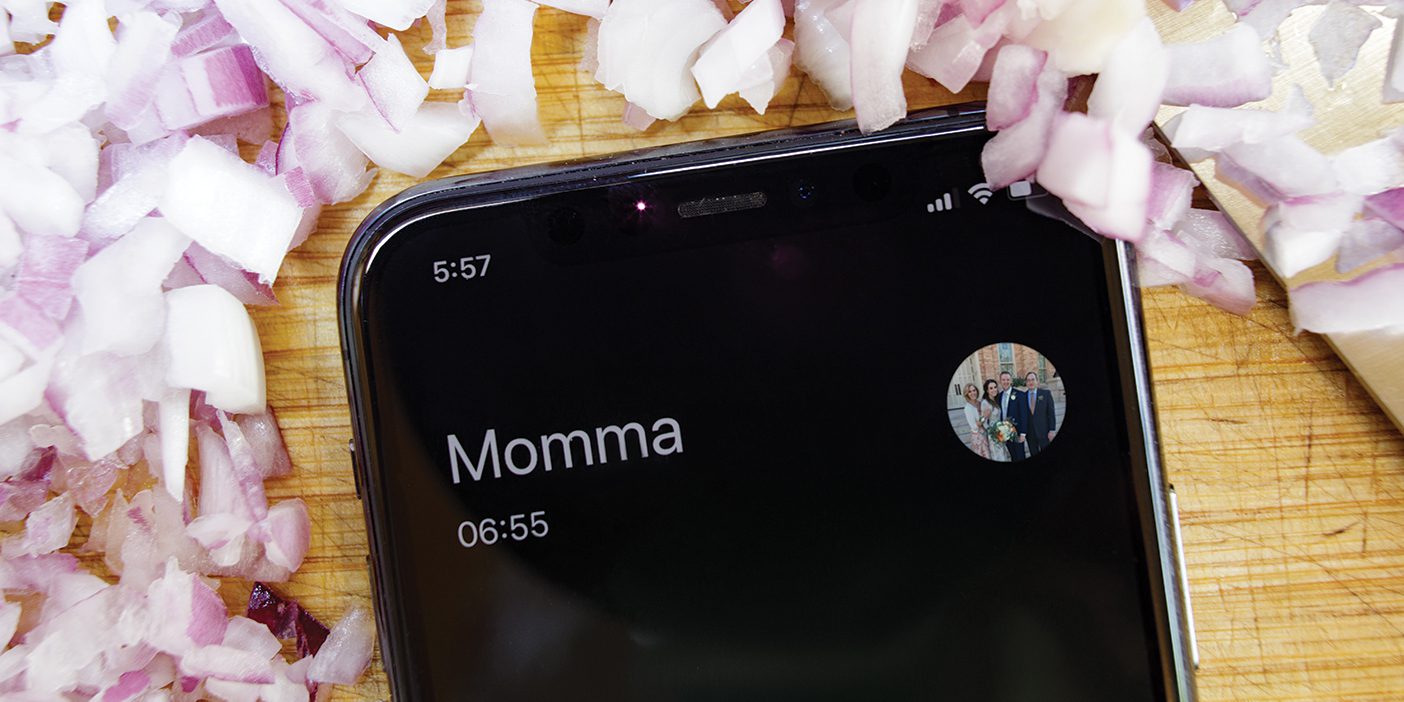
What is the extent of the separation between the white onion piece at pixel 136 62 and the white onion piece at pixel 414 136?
9 cm

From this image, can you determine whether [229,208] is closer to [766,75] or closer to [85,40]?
[85,40]

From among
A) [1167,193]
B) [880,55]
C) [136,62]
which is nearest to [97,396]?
[136,62]

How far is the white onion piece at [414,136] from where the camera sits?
48 cm

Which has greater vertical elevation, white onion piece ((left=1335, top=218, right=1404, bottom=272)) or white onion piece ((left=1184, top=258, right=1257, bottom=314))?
white onion piece ((left=1335, top=218, right=1404, bottom=272))

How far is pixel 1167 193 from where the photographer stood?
46 cm

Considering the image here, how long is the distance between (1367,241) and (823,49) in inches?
10.4

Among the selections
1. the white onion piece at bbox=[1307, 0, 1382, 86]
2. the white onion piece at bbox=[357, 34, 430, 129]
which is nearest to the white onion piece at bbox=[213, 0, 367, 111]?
the white onion piece at bbox=[357, 34, 430, 129]

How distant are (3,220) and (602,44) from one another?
A: 0.93 ft

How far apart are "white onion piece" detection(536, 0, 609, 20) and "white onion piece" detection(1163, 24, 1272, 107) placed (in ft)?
0.84

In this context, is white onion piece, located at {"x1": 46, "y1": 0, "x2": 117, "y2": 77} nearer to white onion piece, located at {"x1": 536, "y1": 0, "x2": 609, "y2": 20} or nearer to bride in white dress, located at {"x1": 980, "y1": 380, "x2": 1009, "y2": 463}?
white onion piece, located at {"x1": 536, "y1": 0, "x2": 609, "y2": 20}

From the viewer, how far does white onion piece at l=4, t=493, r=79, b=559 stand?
49 cm

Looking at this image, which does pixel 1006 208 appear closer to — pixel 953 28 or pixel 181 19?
pixel 953 28

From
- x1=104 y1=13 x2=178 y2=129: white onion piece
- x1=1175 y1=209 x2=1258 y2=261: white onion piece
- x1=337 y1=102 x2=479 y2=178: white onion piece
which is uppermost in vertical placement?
x1=104 y1=13 x2=178 y2=129: white onion piece

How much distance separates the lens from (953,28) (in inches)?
18.2
